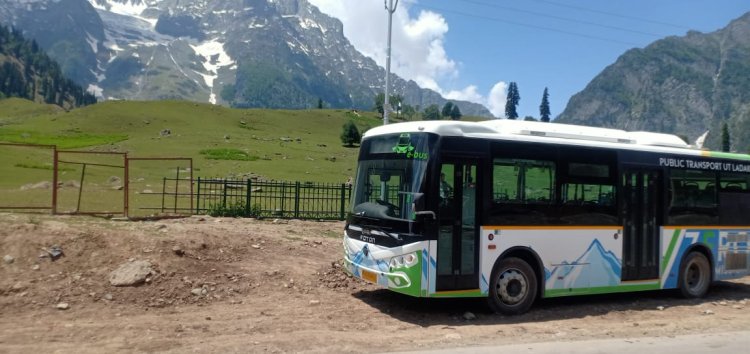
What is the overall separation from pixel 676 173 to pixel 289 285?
29.3ft

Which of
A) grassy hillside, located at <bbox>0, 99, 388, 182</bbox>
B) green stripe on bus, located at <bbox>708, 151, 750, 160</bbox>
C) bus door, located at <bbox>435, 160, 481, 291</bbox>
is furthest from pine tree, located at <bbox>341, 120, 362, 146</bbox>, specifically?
bus door, located at <bbox>435, 160, 481, 291</bbox>

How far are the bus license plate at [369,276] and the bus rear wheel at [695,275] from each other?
7.54m

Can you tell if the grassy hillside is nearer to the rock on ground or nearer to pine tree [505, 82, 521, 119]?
pine tree [505, 82, 521, 119]

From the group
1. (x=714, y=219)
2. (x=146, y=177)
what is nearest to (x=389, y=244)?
(x=714, y=219)

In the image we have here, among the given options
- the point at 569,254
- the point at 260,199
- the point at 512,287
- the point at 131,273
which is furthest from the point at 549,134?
the point at 260,199

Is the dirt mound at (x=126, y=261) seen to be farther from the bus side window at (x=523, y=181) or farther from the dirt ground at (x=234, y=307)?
the bus side window at (x=523, y=181)

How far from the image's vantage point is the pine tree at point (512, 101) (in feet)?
179

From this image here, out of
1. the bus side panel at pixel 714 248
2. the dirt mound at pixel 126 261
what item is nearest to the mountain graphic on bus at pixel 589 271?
the bus side panel at pixel 714 248

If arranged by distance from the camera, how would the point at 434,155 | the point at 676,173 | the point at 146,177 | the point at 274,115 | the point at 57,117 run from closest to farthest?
the point at 434,155, the point at 676,173, the point at 146,177, the point at 57,117, the point at 274,115


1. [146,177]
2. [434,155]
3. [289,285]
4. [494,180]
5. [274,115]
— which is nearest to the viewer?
[434,155]

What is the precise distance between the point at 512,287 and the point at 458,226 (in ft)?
5.81

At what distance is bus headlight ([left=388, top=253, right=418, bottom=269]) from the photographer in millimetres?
9867

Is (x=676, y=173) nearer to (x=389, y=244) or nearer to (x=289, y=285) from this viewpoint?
(x=389, y=244)

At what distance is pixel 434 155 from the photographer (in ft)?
33.1
